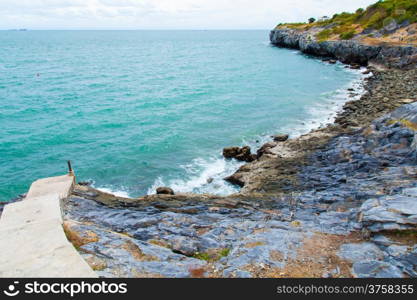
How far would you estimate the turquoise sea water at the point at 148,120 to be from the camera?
2917cm

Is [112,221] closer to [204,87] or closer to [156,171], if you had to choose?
[156,171]

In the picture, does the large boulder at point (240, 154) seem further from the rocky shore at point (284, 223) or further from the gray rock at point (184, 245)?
the gray rock at point (184, 245)

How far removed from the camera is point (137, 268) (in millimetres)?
10273

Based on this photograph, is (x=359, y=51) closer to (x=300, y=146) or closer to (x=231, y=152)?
(x=300, y=146)

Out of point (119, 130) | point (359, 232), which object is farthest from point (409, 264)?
point (119, 130)

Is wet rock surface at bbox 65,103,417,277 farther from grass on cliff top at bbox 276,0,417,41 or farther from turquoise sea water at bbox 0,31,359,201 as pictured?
grass on cliff top at bbox 276,0,417,41

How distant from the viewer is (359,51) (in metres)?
78.4

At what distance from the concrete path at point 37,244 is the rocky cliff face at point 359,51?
2583 inches

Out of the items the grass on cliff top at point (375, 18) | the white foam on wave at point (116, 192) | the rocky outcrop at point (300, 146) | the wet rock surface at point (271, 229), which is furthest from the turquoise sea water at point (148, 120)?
the grass on cliff top at point (375, 18)

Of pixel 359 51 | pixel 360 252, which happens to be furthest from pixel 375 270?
pixel 359 51

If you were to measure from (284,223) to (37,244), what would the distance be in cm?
1029

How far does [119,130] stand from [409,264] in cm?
3537

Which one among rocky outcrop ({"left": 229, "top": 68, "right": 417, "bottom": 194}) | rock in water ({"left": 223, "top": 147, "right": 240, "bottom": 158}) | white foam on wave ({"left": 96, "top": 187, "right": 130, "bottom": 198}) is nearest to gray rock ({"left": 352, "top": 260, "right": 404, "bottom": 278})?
rocky outcrop ({"left": 229, "top": 68, "right": 417, "bottom": 194})

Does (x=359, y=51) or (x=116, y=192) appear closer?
(x=116, y=192)
